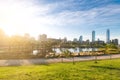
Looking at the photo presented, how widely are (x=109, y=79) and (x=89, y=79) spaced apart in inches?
66.8

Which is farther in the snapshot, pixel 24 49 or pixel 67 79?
pixel 24 49

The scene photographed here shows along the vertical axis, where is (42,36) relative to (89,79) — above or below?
above

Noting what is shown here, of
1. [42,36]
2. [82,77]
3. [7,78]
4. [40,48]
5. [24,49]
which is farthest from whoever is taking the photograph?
[42,36]

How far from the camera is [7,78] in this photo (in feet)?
56.3

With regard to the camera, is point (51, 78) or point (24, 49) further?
point (24, 49)

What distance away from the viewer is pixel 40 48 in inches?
1786

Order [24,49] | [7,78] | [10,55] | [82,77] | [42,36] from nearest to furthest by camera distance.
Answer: [7,78] → [82,77] → [10,55] → [24,49] → [42,36]

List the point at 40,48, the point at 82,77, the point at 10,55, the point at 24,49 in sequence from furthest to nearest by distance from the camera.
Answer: the point at 40,48 < the point at 24,49 < the point at 10,55 < the point at 82,77

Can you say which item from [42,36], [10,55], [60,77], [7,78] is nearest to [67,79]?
[60,77]

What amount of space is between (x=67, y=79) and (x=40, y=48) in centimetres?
2842

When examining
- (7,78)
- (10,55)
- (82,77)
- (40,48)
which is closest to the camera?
(7,78)

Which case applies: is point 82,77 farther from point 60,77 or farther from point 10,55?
point 10,55

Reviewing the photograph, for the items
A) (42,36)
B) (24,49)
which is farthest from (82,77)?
(42,36)

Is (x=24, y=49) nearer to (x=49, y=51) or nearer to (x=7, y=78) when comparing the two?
(x=49, y=51)
